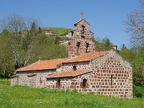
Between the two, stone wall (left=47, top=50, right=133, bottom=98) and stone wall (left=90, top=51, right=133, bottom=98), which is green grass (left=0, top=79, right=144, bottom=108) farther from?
stone wall (left=90, top=51, right=133, bottom=98)

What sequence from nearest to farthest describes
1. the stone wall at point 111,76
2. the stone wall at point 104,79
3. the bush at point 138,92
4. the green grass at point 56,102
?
the green grass at point 56,102
the stone wall at point 104,79
the stone wall at point 111,76
the bush at point 138,92

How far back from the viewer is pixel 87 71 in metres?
30.5

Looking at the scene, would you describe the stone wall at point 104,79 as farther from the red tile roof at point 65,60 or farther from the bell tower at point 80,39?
the bell tower at point 80,39

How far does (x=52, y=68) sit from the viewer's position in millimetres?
35688

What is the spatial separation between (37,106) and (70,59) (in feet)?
67.5

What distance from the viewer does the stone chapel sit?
100ft

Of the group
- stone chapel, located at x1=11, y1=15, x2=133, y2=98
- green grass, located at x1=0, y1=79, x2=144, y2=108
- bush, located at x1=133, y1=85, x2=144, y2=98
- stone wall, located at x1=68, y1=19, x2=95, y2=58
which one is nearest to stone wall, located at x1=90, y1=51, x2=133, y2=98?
stone chapel, located at x1=11, y1=15, x2=133, y2=98

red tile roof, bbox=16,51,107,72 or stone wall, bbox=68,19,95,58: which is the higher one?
stone wall, bbox=68,19,95,58

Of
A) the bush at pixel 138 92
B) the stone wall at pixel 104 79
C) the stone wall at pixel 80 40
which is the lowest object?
the bush at pixel 138 92

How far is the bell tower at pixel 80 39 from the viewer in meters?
35.7

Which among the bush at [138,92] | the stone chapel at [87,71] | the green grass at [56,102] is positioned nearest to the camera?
the green grass at [56,102]

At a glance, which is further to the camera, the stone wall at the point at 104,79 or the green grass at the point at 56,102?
the stone wall at the point at 104,79

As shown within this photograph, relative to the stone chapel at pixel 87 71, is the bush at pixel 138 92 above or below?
below

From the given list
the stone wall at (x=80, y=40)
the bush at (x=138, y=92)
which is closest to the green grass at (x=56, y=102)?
the bush at (x=138, y=92)
